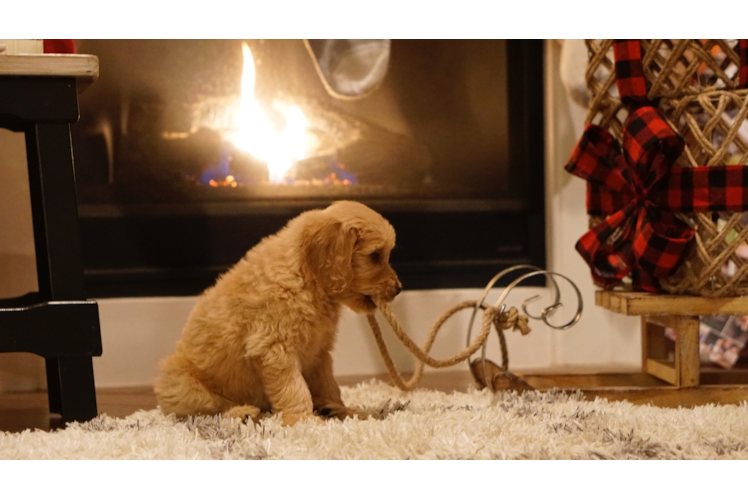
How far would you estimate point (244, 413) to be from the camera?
1146mm

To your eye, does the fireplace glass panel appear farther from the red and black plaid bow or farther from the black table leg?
the black table leg

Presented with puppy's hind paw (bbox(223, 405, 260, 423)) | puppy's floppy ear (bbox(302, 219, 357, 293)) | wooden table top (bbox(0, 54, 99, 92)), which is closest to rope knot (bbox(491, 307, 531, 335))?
puppy's floppy ear (bbox(302, 219, 357, 293))

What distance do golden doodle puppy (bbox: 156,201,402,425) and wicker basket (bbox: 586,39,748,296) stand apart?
2.03ft

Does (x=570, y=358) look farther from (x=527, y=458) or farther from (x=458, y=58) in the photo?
(x=527, y=458)

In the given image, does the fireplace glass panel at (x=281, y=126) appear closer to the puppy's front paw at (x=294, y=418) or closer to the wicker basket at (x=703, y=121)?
the wicker basket at (x=703, y=121)

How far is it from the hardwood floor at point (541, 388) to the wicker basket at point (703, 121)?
8.1 inches

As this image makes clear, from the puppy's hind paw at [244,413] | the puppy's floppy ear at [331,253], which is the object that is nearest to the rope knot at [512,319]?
the puppy's floppy ear at [331,253]

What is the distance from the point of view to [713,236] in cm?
129

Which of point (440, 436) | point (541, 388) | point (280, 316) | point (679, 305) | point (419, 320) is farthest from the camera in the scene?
point (419, 320)

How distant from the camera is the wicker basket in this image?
1280 mm

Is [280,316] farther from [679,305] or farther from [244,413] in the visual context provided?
[679,305]

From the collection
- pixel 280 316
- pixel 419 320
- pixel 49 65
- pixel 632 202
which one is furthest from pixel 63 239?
pixel 632 202

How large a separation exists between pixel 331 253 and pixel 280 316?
0.45 ft
